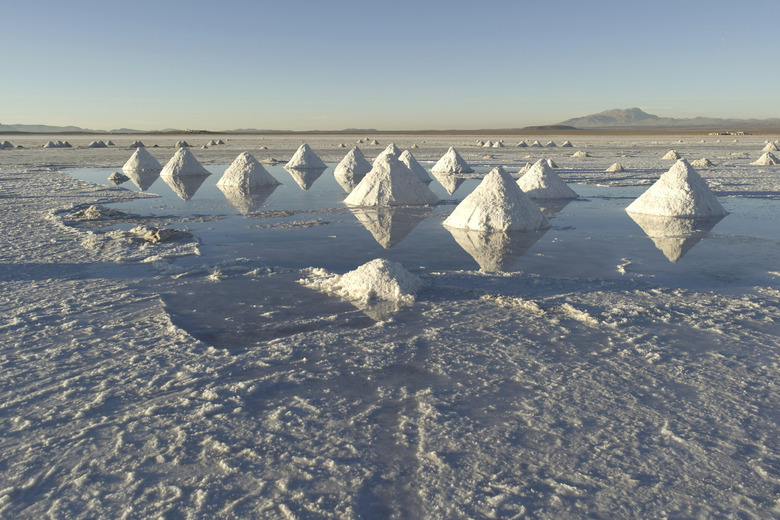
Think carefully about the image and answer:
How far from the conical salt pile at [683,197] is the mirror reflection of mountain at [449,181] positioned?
19.3 ft

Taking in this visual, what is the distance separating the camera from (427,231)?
9477mm

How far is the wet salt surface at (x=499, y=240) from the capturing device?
271 inches

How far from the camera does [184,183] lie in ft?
58.9

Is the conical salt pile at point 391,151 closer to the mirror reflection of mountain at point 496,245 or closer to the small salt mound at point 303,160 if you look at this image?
the mirror reflection of mountain at point 496,245

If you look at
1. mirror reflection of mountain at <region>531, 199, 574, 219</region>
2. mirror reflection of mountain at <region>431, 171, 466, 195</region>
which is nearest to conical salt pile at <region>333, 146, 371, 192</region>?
mirror reflection of mountain at <region>431, 171, 466, 195</region>

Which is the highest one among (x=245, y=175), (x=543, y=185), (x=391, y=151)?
(x=391, y=151)

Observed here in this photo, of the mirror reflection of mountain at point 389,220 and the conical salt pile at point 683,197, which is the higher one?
the conical salt pile at point 683,197

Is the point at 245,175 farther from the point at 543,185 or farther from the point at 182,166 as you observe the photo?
the point at 543,185

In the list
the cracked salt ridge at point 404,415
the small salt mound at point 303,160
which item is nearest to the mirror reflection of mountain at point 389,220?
the cracked salt ridge at point 404,415

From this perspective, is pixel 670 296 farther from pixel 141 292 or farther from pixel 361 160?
pixel 361 160

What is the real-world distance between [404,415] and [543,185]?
455 inches

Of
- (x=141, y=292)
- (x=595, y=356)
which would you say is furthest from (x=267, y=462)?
(x=141, y=292)

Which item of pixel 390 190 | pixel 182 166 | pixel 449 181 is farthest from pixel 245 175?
pixel 449 181

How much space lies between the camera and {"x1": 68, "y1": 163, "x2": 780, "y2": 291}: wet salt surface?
6.88m
